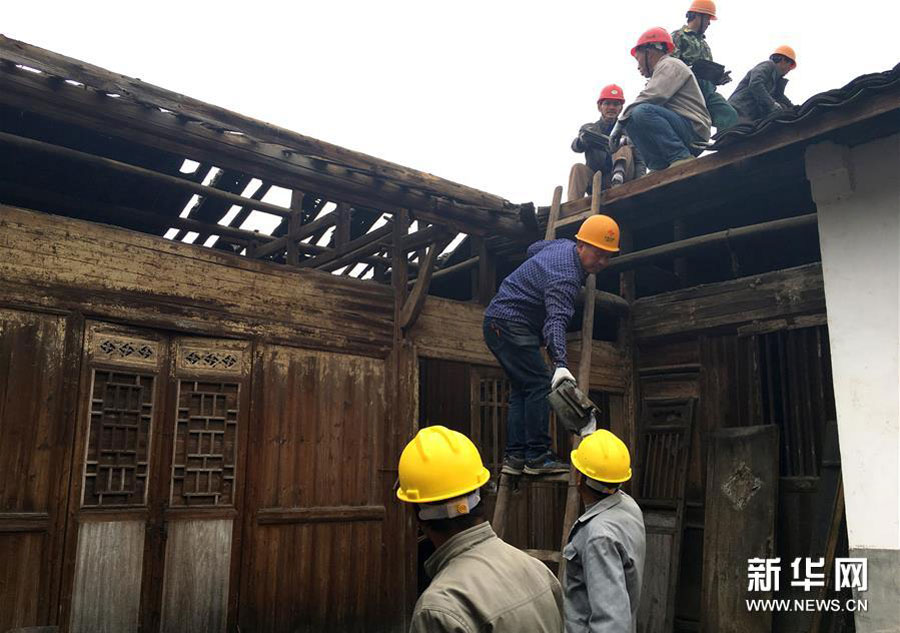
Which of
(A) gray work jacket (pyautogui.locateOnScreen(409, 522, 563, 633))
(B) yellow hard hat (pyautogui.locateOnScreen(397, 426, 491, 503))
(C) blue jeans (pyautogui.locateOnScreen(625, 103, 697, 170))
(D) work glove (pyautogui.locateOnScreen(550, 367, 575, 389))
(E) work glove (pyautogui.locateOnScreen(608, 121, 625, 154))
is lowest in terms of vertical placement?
(A) gray work jacket (pyautogui.locateOnScreen(409, 522, 563, 633))

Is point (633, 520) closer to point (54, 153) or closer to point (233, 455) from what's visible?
point (233, 455)

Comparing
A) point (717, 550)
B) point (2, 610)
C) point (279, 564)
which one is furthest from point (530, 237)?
point (2, 610)

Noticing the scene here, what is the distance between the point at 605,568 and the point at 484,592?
1757 millimetres

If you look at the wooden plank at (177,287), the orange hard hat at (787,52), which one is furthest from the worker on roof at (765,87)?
the wooden plank at (177,287)

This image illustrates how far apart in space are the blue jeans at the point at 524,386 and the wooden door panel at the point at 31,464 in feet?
10.3

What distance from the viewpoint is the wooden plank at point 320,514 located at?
20.8ft

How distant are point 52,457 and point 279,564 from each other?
1916 millimetres

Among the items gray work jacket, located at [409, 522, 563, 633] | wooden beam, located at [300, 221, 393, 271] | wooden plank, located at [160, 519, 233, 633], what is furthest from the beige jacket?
gray work jacket, located at [409, 522, 563, 633]

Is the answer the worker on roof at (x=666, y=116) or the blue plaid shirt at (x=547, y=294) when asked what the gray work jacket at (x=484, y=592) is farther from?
the worker on roof at (x=666, y=116)

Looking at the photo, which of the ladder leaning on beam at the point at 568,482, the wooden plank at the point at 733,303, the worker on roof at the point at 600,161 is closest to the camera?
the ladder leaning on beam at the point at 568,482

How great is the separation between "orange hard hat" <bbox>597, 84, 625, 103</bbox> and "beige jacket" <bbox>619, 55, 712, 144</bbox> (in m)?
1.73

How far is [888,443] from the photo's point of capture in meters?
5.54

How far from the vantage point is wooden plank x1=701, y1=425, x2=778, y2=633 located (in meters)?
6.76

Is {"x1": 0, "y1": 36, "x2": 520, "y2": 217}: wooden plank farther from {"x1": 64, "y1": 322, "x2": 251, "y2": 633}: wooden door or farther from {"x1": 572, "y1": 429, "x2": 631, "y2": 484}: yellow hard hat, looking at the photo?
{"x1": 572, "y1": 429, "x2": 631, "y2": 484}: yellow hard hat
